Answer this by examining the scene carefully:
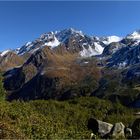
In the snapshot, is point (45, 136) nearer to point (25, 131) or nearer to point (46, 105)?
point (25, 131)

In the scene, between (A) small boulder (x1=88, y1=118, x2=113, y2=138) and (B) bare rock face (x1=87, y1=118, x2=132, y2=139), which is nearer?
(B) bare rock face (x1=87, y1=118, x2=132, y2=139)

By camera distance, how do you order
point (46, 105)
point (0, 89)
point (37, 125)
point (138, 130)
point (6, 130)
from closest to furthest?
1. point (6, 130)
2. point (37, 125)
3. point (138, 130)
4. point (0, 89)
5. point (46, 105)

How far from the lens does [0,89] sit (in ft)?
Answer: 345

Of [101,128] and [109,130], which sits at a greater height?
[101,128]

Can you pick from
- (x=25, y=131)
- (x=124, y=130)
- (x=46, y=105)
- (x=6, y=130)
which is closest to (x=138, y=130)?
(x=124, y=130)

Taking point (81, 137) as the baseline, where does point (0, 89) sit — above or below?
above

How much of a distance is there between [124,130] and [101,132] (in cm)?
308

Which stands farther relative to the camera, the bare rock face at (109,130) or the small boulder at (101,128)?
the small boulder at (101,128)

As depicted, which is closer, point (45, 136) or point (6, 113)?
point (45, 136)

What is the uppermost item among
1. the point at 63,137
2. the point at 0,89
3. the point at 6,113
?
the point at 0,89

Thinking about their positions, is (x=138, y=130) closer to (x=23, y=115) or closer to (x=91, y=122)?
(x=91, y=122)

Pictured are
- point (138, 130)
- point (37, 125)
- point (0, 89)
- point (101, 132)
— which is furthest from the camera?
point (0, 89)

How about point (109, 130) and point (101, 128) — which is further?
point (101, 128)

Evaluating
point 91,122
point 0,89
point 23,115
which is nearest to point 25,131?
point 23,115
